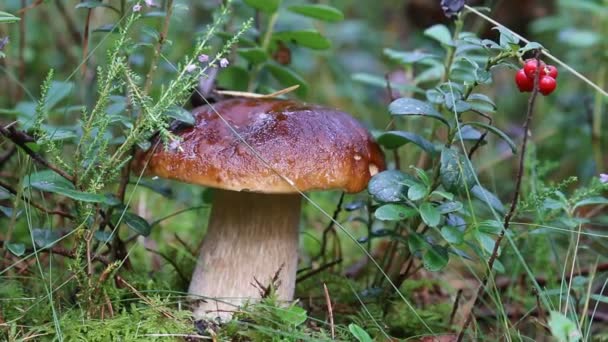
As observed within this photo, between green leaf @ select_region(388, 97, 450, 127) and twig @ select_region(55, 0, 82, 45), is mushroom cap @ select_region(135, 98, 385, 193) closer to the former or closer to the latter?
green leaf @ select_region(388, 97, 450, 127)

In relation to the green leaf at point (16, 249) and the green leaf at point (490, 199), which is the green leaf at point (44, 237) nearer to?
the green leaf at point (16, 249)

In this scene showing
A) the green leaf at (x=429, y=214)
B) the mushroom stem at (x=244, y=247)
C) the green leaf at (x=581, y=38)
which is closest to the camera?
the green leaf at (x=429, y=214)

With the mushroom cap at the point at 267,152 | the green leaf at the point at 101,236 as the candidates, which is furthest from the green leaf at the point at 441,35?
the green leaf at the point at 101,236

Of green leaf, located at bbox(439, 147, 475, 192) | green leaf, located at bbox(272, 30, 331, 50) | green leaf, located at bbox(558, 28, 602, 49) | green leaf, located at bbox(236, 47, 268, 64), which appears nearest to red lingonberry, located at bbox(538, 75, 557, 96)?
green leaf, located at bbox(439, 147, 475, 192)

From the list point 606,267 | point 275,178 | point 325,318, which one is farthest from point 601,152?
point 275,178

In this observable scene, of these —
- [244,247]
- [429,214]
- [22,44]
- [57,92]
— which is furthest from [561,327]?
[22,44]

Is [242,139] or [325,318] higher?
[242,139]

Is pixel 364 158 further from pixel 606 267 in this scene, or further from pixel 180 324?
pixel 606 267
